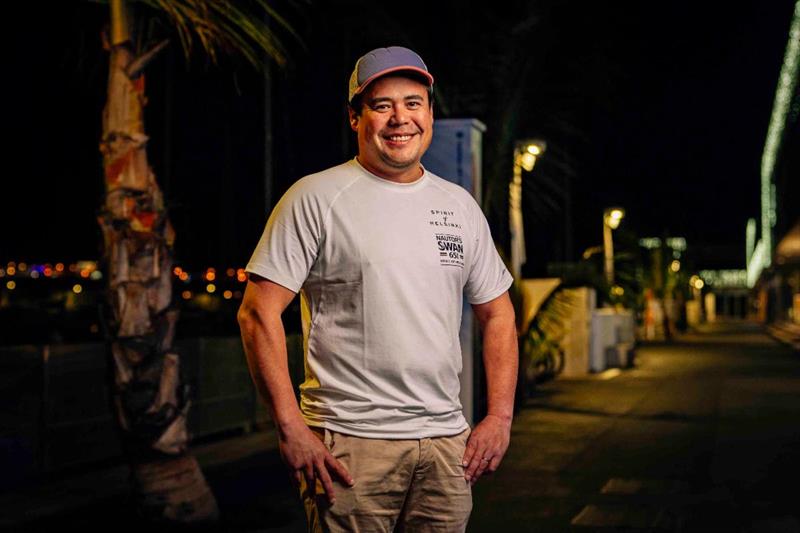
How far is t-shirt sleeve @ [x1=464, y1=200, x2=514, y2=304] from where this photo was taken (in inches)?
119

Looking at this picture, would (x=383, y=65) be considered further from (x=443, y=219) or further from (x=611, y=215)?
(x=611, y=215)

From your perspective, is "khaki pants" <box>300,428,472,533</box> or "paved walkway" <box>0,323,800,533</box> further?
"paved walkway" <box>0,323,800,533</box>

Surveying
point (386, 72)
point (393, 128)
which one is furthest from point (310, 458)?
point (386, 72)

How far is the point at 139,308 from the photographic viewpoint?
6.79 metres

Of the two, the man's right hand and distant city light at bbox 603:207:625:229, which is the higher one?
distant city light at bbox 603:207:625:229

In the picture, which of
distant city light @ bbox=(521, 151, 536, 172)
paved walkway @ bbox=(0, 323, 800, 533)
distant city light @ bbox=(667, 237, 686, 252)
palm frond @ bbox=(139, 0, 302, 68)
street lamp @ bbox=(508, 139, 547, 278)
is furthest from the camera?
distant city light @ bbox=(667, 237, 686, 252)

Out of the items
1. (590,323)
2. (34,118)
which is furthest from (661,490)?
(34,118)

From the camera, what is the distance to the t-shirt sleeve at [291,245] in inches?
107

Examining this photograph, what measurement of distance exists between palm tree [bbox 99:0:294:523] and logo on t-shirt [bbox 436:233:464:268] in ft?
13.3

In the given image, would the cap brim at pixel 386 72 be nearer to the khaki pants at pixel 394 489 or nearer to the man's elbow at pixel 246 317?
the man's elbow at pixel 246 317

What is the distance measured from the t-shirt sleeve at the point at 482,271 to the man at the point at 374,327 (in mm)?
119

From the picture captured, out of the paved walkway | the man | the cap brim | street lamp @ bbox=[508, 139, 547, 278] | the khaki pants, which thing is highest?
street lamp @ bbox=[508, 139, 547, 278]

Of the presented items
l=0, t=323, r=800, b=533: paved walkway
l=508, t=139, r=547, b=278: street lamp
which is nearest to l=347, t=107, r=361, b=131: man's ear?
l=0, t=323, r=800, b=533: paved walkway

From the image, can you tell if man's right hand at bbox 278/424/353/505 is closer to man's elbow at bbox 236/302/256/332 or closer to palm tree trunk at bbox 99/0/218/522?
man's elbow at bbox 236/302/256/332
